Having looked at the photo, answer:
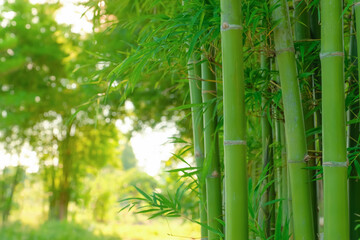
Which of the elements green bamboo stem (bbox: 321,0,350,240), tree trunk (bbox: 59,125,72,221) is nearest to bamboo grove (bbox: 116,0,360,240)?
green bamboo stem (bbox: 321,0,350,240)

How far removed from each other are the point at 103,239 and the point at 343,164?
5.70 meters

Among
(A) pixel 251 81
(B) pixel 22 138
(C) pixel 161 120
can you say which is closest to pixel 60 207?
(B) pixel 22 138

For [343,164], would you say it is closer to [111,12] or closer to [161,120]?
[111,12]

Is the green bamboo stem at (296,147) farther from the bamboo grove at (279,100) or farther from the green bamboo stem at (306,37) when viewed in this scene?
the green bamboo stem at (306,37)

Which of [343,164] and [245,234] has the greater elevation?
[343,164]

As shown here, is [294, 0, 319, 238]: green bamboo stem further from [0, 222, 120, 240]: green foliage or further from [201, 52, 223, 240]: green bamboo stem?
[0, 222, 120, 240]: green foliage

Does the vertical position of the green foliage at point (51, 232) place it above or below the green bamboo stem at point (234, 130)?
below

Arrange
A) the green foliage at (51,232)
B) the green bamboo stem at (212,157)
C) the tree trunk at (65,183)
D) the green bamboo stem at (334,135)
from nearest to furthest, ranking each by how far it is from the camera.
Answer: the green bamboo stem at (334,135) → the green bamboo stem at (212,157) → the green foliage at (51,232) → the tree trunk at (65,183)

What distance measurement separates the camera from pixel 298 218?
84 centimetres

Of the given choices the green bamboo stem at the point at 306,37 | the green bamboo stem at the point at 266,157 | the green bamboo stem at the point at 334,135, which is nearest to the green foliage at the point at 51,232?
the green bamboo stem at the point at 266,157

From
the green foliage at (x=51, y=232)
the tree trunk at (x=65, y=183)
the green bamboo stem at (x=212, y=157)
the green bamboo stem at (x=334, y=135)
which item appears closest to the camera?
the green bamboo stem at (x=334, y=135)

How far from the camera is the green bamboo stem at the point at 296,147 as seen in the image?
84 cm

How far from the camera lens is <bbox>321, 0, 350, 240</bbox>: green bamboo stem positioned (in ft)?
2.52

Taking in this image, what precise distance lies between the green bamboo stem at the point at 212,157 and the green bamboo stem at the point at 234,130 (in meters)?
0.18
